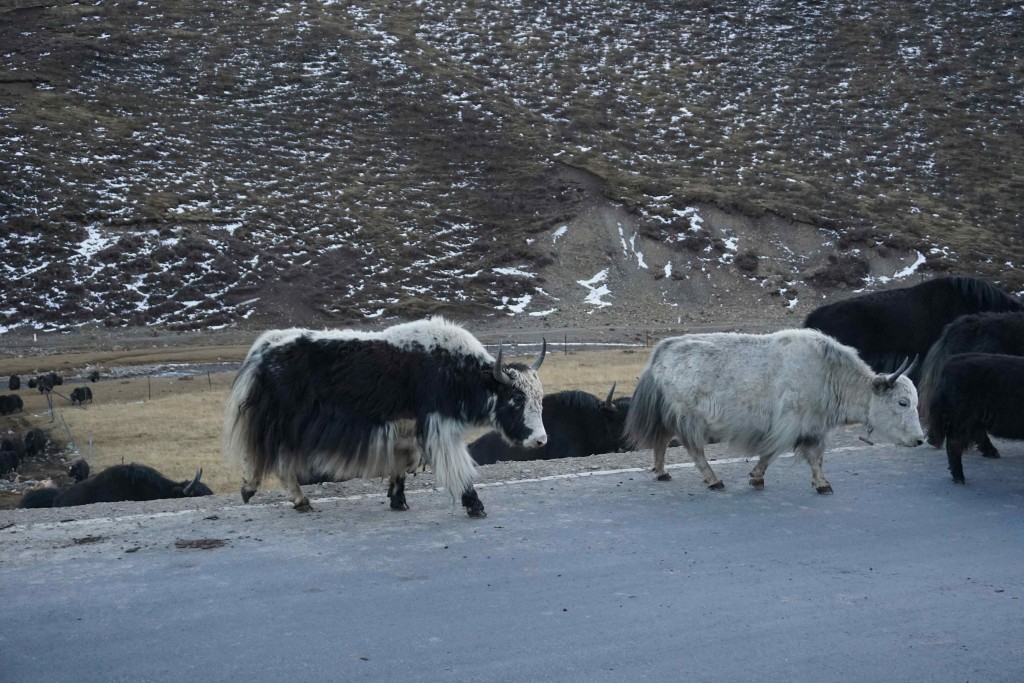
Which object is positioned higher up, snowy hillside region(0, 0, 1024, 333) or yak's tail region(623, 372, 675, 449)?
snowy hillside region(0, 0, 1024, 333)


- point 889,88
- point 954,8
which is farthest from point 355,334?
point 954,8

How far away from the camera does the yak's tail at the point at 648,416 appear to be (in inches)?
358

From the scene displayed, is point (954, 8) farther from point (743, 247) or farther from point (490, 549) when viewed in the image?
point (490, 549)

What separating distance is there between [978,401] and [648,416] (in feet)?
9.74

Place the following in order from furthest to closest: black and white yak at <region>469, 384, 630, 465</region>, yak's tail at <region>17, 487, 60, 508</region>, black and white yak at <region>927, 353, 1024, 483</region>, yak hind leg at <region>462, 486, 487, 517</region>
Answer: black and white yak at <region>469, 384, 630, 465</region>
yak's tail at <region>17, 487, 60, 508</region>
black and white yak at <region>927, 353, 1024, 483</region>
yak hind leg at <region>462, 486, 487, 517</region>

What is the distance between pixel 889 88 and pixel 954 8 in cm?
1439

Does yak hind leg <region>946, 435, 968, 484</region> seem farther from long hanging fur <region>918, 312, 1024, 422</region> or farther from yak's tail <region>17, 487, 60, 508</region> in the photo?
yak's tail <region>17, 487, 60, 508</region>

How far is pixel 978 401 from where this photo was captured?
9.23m

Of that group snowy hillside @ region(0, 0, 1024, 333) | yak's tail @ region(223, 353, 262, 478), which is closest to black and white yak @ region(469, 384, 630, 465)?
yak's tail @ region(223, 353, 262, 478)

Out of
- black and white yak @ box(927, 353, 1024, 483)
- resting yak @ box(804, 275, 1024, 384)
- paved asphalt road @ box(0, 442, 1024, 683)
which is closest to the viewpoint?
paved asphalt road @ box(0, 442, 1024, 683)

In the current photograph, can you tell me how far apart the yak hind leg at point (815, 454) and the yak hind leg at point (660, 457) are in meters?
1.14

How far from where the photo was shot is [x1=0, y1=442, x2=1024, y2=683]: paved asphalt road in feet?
17.2

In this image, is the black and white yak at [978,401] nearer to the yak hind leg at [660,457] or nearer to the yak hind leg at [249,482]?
the yak hind leg at [660,457]

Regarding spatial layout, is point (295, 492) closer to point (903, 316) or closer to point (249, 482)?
point (249, 482)
